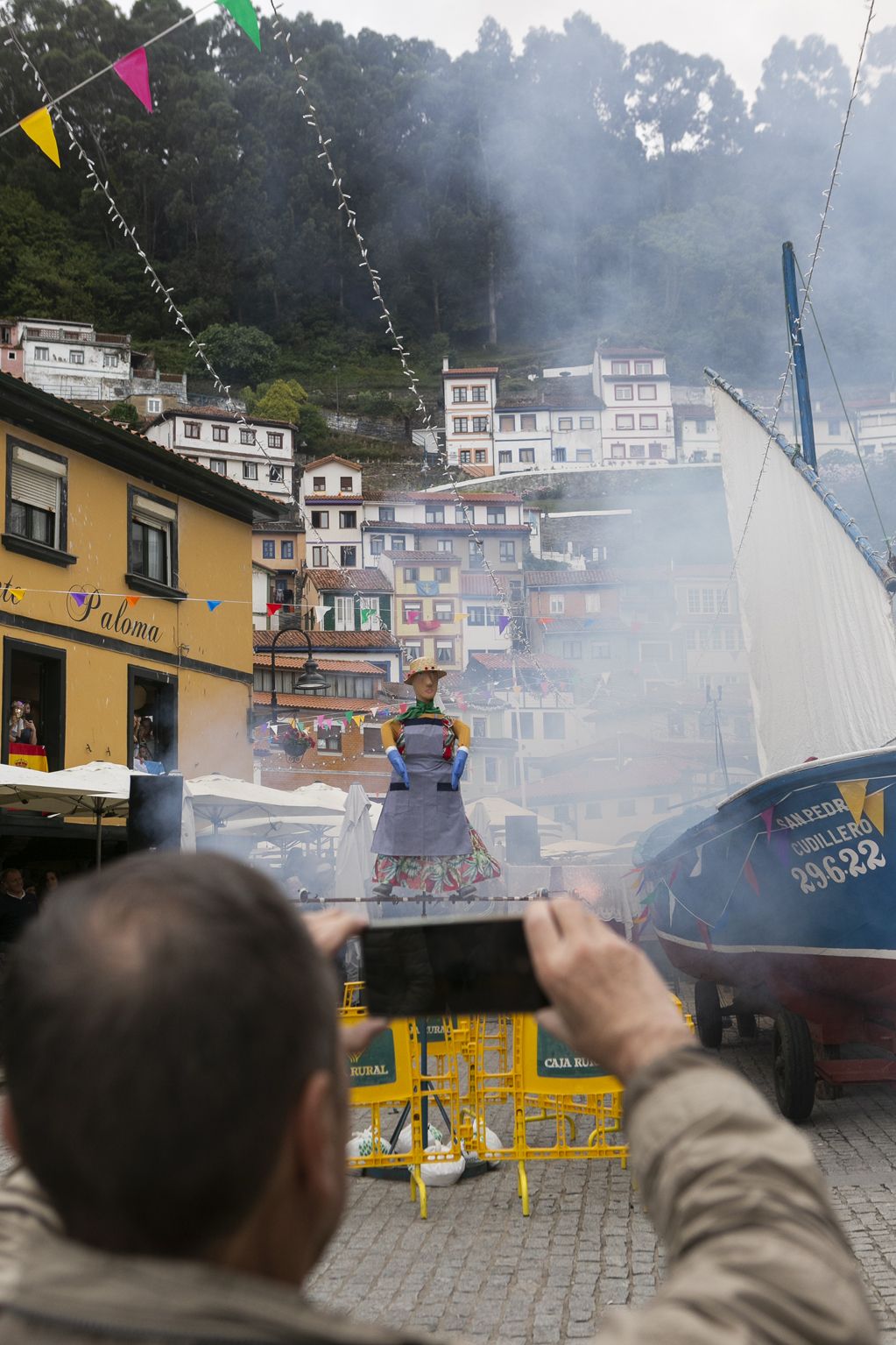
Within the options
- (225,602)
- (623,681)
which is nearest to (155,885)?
(225,602)

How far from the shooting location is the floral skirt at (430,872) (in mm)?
8984

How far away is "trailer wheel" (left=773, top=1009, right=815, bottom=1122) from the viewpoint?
7547mm

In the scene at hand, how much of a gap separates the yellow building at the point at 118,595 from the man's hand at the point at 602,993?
18.5 metres

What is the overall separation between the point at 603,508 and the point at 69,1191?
85289mm

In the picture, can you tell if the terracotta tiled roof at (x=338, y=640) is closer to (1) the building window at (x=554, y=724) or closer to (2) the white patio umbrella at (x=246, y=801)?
(1) the building window at (x=554, y=724)

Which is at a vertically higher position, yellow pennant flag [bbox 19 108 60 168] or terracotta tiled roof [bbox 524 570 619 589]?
terracotta tiled roof [bbox 524 570 619 589]

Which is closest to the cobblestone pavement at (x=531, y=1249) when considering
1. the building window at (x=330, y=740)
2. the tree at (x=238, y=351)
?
the building window at (x=330, y=740)

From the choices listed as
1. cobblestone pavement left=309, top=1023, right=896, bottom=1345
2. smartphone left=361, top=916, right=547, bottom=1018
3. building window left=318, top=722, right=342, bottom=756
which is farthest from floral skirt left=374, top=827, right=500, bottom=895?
building window left=318, top=722, right=342, bottom=756

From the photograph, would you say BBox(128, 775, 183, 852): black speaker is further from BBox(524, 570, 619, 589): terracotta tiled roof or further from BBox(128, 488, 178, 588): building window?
BBox(524, 570, 619, 589): terracotta tiled roof

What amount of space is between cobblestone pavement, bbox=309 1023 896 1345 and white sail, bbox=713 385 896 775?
7.22 metres

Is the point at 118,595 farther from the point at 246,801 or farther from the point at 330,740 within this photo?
the point at 330,740

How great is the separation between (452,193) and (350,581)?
43242 millimetres

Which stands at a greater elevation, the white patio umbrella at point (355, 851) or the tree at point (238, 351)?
the tree at point (238, 351)

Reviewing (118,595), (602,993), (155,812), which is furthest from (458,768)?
(118,595)
